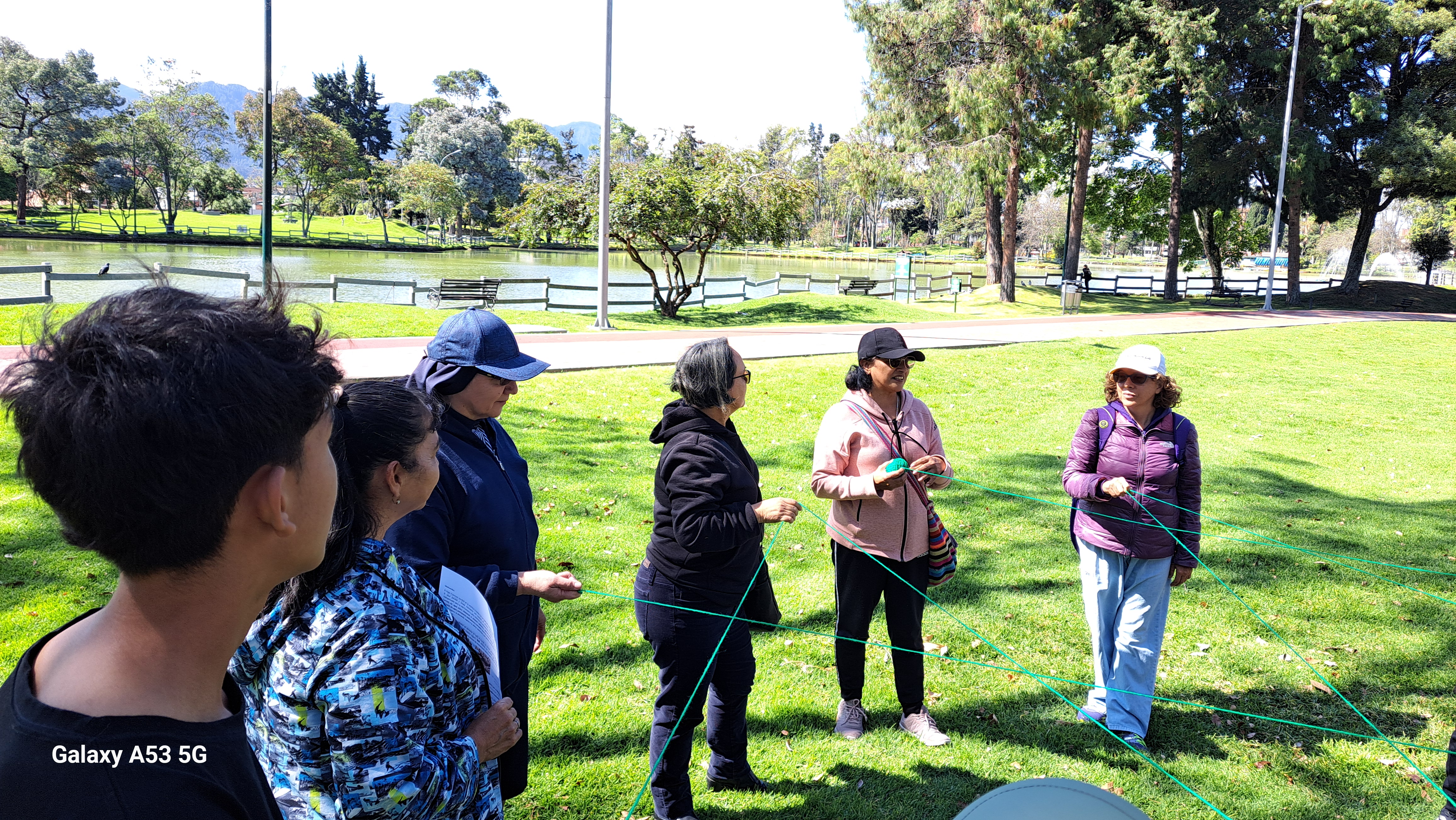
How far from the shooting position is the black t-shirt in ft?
3.28

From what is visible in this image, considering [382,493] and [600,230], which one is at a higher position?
[600,230]

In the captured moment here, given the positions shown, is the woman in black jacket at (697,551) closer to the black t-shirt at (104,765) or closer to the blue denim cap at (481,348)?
the blue denim cap at (481,348)

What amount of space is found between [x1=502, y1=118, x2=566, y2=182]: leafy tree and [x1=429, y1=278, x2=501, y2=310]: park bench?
68916 millimetres

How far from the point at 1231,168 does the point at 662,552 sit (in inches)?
1476

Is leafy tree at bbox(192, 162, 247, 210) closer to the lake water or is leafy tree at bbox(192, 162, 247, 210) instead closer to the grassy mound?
the lake water

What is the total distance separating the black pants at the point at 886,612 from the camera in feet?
14.2

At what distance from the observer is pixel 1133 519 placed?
14.1 feet

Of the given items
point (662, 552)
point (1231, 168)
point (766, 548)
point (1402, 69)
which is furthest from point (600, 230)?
point (1402, 69)

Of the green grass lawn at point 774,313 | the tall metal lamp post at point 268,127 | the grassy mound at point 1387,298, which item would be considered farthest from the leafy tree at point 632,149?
the grassy mound at point 1387,298

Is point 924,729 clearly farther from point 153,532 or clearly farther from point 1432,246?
point 1432,246

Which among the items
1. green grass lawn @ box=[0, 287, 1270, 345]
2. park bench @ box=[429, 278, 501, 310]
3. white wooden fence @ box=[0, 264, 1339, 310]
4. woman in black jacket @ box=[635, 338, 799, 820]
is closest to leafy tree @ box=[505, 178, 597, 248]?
white wooden fence @ box=[0, 264, 1339, 310]

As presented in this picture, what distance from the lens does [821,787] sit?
4074mm

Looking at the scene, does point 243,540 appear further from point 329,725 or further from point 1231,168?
point 1231,168

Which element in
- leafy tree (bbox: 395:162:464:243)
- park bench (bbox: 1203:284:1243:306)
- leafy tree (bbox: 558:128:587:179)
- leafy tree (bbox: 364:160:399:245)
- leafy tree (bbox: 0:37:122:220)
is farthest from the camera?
leafy tree (bbox: 558:128:587:179)
